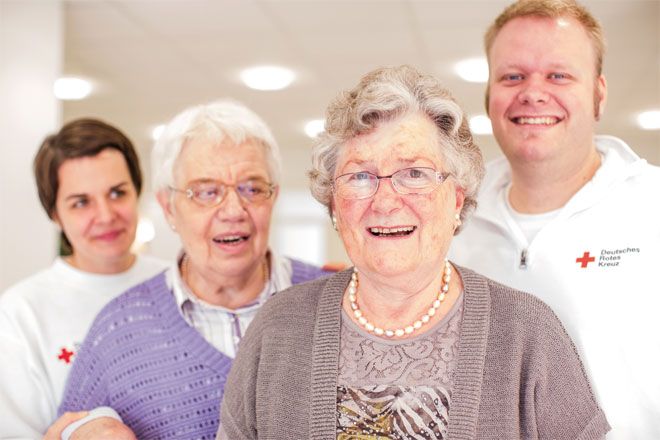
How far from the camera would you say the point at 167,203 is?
2.22 m

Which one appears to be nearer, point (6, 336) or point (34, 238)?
point (6, 336)

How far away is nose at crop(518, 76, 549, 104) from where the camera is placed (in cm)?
208

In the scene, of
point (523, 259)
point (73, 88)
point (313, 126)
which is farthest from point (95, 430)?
point (313, 126)

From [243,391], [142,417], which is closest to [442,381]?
[243,391]

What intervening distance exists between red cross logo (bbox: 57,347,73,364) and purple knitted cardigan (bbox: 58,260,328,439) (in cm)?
26

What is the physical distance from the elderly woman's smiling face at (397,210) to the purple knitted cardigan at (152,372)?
65cm

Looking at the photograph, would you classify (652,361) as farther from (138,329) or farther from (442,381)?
(138,329)

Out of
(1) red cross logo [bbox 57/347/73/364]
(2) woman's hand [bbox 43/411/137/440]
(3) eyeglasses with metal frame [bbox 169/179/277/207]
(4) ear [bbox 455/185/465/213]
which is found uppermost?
(3) eyeglasses with metal frame [bbox 169/179/277/207]

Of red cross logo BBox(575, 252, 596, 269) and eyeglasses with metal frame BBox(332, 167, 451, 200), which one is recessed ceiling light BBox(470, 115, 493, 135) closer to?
red cross logo BBox(575, 252, 596, 269)

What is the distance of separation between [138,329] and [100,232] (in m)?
0.67

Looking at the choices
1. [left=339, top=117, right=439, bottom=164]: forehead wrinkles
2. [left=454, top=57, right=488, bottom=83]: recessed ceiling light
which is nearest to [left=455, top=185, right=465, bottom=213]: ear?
[left=339, top=117, right=439, bottom=164]: forehead wrinkles

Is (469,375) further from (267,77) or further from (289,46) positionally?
(267,77)

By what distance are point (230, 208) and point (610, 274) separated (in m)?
1.00

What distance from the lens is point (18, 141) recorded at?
3.87 m
